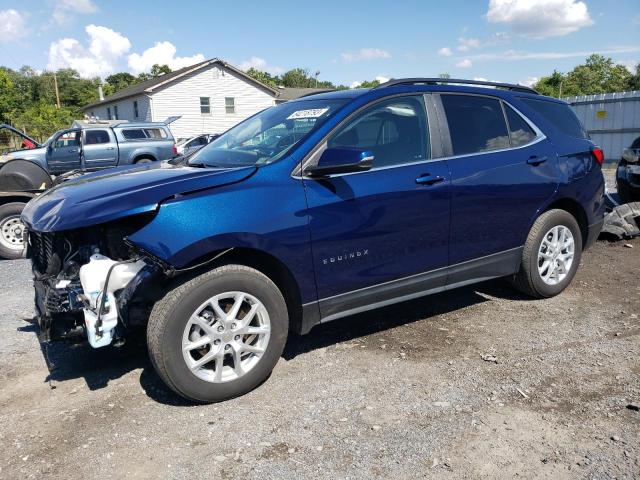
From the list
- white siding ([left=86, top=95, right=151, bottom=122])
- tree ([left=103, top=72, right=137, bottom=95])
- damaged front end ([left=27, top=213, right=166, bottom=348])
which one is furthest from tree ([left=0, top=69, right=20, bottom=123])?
damaged front end ([left=27, top=213, right=166, bottom=348])

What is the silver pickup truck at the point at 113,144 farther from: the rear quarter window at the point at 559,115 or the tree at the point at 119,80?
the tree at the point at 119,80

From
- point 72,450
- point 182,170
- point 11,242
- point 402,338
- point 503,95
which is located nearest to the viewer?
point 72,450

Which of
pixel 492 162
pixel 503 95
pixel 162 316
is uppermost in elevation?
pixel 503 95

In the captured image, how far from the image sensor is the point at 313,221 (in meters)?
3.38

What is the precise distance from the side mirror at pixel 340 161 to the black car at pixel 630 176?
6227mm

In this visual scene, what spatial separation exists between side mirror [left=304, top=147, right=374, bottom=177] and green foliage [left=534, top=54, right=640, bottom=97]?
69.2 metres

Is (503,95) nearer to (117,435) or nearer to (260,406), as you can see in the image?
(260,406)

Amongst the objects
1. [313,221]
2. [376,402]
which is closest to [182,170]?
[313,221]

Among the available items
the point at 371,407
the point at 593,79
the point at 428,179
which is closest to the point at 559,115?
the point at 428,179

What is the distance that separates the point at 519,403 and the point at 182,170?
2.62 metres

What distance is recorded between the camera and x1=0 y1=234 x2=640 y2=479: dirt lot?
8.80 ft

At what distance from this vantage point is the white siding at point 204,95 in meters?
34.2

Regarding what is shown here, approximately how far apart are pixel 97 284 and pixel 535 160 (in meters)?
3.56

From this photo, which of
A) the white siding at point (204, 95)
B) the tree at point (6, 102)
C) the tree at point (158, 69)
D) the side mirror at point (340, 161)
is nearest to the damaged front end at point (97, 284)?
the side mirror at point (340, 161)
